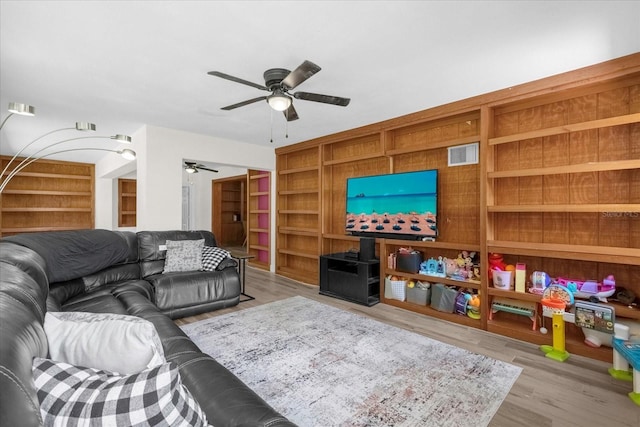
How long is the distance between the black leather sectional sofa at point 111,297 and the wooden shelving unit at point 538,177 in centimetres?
266

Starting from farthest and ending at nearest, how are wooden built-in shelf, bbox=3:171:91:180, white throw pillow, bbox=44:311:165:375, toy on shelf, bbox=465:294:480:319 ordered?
wooden built-in shelf, bbox=3:171:91:180 < toy on shelf, bbox=465:294:480:319 < white throw pillow, bbox=44:311:165:375

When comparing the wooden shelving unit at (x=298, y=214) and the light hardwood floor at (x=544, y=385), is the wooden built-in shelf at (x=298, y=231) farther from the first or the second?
the light hardwood floor at (x=544, y=385)

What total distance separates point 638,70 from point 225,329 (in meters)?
4.32

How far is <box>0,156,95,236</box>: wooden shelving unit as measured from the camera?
20.9 feet

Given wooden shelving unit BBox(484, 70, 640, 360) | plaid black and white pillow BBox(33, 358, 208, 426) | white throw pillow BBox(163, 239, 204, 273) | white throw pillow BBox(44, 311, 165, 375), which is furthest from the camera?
white throw pillow BBox(163, 239, 204, 273)

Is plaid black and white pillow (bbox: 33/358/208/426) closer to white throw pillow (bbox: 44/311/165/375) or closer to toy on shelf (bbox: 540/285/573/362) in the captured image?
white throw pillow (bbox: 44/311/165/375)

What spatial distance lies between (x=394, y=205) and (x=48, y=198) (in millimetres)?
7793

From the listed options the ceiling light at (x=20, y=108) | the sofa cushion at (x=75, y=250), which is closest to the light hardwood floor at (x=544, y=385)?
the sofa cushion at (x=75, y=250)

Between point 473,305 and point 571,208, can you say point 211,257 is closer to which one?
point 473,305

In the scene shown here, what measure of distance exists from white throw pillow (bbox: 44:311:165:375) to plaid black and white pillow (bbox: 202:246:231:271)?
112 inches

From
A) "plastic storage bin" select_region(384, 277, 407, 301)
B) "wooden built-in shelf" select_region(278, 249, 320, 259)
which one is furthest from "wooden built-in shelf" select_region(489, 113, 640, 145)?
"wooden built-in shelf" select_region(278, 249, 320, 259)

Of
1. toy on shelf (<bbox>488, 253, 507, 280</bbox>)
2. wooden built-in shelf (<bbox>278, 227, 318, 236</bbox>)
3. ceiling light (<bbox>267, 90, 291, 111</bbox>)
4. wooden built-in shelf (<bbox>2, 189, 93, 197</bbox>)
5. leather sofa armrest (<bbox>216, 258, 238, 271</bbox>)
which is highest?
ceiling light (<bbox>267, 90, 291, 111</bbox>)

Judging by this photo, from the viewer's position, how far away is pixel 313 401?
6.44 ft

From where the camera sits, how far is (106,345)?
37.0 inches
